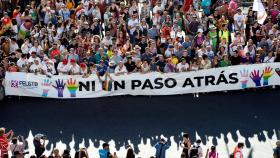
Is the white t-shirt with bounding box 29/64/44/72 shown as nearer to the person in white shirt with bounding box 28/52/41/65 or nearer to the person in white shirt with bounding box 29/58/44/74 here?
the person in white shirt with bounding box 29/58/44/74

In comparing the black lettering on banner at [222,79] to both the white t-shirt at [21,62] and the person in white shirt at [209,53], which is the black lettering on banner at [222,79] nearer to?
the person in white shirt at [209,53]

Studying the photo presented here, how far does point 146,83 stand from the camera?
2452 centimetres

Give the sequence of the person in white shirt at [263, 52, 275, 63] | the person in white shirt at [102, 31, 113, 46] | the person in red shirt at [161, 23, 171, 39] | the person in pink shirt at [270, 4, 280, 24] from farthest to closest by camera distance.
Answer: the person in pink shirt at [270, 4, 280, 24], the person in red shirt at [161, 23, 171, 39], the person in white shirt at [102, 31, 113, 46], the person in white shirt at [263, 52, 275, 63]

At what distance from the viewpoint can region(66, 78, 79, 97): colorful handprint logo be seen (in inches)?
956

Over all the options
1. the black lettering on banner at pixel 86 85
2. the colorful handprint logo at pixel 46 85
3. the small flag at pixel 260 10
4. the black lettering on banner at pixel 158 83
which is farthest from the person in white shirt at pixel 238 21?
the colorful handprint logo at pixel 46 85

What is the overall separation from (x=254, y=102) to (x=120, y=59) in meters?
4.68

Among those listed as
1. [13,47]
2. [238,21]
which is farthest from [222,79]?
[13,47]

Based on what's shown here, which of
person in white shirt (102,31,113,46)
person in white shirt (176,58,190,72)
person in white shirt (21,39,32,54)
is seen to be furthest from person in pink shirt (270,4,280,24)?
person in white shirt (21,39,32,54)

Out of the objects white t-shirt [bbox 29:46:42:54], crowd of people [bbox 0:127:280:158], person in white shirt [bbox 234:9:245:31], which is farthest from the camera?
person in white shirt [bbox 234:9:245:31]

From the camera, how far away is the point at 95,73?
79.8 feet

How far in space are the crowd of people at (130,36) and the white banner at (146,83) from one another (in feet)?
0.83

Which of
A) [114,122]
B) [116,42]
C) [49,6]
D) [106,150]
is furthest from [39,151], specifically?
[49,6]

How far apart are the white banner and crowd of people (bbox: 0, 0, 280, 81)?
0.83 feet

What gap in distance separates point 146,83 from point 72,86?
2449mm
